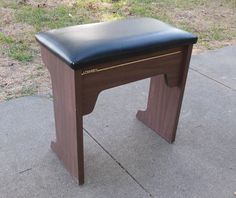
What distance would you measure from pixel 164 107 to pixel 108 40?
800mm

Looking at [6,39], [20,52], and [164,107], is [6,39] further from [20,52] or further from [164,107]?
[164,107]

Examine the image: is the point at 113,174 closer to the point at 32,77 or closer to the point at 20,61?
the point at 32,77

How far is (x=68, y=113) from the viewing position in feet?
6.08

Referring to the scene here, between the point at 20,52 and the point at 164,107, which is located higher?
the point at 164,107

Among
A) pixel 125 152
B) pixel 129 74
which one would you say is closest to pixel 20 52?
pixel 125 152

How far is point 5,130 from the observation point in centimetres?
240

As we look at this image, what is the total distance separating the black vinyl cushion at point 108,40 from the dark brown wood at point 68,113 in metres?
0.07

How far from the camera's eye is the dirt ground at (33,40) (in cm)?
294

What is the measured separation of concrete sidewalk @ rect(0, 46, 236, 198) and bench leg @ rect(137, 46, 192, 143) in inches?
2.8

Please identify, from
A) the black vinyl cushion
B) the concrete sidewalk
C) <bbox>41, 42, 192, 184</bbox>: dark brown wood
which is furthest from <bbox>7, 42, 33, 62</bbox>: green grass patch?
the black vinyl cushion

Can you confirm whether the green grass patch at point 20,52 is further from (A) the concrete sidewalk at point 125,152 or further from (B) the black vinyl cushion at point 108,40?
(B) the black vinyl cushion at point 108,40

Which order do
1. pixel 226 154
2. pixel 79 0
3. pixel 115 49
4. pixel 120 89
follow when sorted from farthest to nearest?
1. pixel 79 0
2. pixel 120 89
3. pixel 226 154
4. pixel 115 49

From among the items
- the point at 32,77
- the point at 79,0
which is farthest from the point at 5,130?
the point at 79,0

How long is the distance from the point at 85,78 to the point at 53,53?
0.69ft
